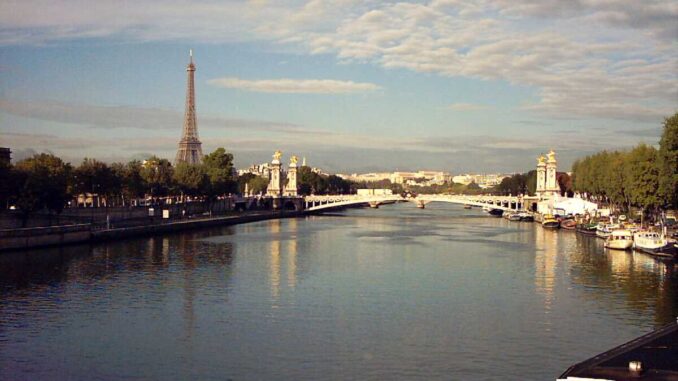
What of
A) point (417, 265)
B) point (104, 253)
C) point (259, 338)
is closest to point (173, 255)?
point (104, 253)

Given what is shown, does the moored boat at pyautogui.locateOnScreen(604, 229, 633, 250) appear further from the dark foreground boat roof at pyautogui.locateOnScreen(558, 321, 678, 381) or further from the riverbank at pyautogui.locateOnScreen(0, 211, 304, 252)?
the dark foreground boat roof at pyautogui.locateOnScreen(558, 321, 678, 381)

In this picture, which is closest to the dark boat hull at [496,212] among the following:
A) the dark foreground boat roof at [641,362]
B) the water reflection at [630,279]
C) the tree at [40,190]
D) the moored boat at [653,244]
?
the water reflection at [630,279]

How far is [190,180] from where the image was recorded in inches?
2451

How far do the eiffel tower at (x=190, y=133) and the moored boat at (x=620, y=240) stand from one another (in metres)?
55.9

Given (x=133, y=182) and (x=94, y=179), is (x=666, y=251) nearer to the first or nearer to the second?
(x=94, y=179)

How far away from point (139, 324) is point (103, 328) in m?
0.83

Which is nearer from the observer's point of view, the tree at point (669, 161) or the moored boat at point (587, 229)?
the tree at point (669, 161)

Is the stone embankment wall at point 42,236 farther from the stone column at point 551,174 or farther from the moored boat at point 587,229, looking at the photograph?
the stone column at point 551,174

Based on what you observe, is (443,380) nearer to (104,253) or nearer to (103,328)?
(103,328)

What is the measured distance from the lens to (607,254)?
36594mm

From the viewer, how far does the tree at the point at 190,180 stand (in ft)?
203

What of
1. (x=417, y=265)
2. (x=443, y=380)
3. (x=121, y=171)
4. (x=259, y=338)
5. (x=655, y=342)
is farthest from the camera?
(x=121, y=171)

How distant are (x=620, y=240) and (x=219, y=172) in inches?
1508

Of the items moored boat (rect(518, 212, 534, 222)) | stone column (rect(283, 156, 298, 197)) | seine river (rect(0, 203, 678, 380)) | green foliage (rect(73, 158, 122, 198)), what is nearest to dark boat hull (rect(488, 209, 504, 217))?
moored boat (rect(518, 212, 534, 222))
